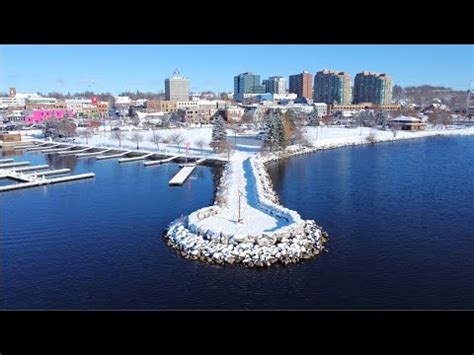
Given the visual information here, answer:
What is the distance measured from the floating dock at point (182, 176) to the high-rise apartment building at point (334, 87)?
67.5 ft

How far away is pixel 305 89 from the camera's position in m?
31.4

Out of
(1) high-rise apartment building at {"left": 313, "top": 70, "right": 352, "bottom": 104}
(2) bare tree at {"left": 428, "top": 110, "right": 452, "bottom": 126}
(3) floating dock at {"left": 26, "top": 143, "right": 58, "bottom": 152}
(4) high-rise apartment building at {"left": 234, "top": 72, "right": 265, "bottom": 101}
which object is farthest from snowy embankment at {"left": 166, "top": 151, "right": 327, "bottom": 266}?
(4) high-rise apartment building at {"left": 234, "top": 72, "right": 265, "bottom": 101}

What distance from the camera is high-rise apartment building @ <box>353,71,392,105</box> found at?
85.0 feet

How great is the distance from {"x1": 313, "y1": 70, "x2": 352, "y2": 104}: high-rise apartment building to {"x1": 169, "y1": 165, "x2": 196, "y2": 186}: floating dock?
2059cm

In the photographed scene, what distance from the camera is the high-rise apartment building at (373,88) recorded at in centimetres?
2591

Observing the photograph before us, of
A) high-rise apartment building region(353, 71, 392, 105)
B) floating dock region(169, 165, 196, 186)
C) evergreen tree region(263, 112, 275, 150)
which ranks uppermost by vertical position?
high-rise apartment building region(353, 71, 392, 105)

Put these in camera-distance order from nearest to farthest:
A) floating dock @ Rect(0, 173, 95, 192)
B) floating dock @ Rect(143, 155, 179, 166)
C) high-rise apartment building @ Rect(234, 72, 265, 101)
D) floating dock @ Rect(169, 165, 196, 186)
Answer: floating dock @ Rect(0, 173, 95, 192) < floating dock @ Rect(169, 165, 196, 186) < floating dock @ Rect(143, 155, 179, 166) < high-rise apartment building @ Rect(234, 72, 265, 101)

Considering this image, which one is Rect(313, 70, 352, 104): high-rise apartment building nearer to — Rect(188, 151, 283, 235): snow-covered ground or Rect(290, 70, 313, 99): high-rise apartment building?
Rect(290, 70, 313, 99): high-rise apartment building

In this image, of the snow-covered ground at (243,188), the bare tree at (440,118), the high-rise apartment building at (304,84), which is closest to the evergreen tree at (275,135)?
the snow-covered ground at (243,188)

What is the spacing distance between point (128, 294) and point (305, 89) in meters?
29.8

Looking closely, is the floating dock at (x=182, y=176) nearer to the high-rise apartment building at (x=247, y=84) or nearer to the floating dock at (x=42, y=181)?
the floating dock at (x=42, y=181)
